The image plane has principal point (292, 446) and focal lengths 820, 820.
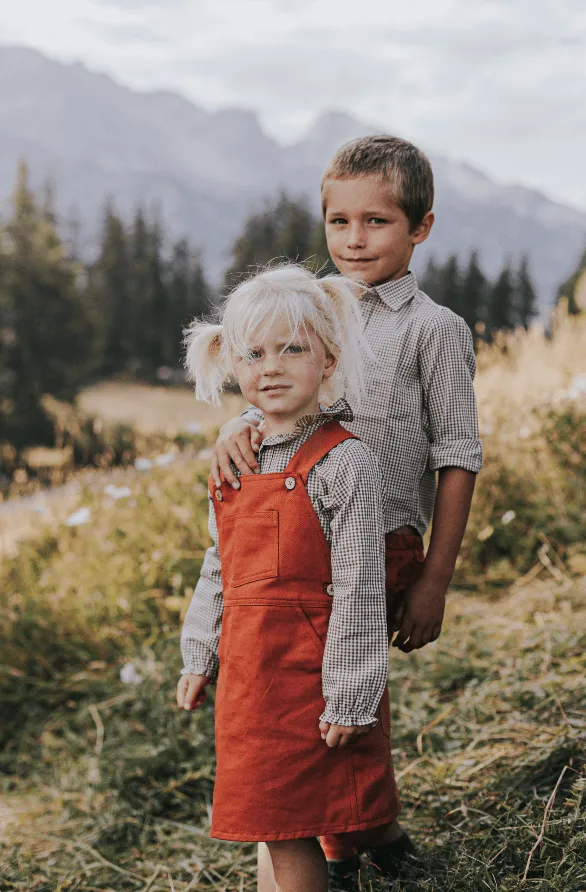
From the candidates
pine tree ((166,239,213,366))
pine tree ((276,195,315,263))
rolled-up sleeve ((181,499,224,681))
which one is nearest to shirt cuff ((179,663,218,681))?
rolled-up sleeve ((181,499,224,681))

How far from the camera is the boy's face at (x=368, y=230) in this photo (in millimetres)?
1763

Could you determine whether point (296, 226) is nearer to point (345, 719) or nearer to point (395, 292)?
point (395, 292)

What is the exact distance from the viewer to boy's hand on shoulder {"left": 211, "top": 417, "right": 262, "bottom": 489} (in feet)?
5.37

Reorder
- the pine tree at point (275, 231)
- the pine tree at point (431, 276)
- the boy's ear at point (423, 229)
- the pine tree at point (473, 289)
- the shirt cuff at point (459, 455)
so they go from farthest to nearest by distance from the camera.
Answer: the pine tree at point (275, 231)
the pine tree at point (431, 276)
the pine tree at point (473, 289)
the boy's ear at point (423, 229)
the shirt cuff at point (459, 455)

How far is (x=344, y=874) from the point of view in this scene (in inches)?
76.5

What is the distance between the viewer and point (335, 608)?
149 centimetres

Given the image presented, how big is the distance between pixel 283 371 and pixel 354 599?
1.46 ft

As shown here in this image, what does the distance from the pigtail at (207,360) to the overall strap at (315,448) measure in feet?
0.89

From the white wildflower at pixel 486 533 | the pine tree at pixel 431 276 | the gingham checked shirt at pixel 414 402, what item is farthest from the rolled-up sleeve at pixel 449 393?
the pine tree at pixel 431 276

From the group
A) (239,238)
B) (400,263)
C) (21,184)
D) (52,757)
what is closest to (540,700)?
(400,263)

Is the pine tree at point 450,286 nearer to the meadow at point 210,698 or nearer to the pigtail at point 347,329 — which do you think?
the meadow at point 210,698

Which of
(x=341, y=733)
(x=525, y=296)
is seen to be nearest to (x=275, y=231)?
(x=525, y=296)

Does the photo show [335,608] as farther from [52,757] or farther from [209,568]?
[52,757]

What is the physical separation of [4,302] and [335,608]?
26264 millimetres
